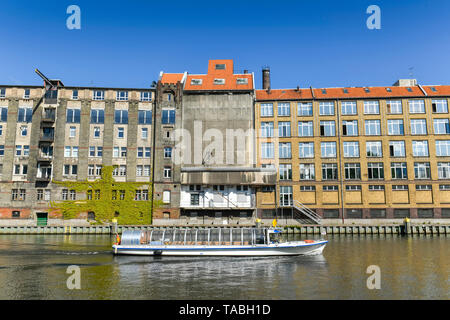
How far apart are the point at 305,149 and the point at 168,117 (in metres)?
27.5

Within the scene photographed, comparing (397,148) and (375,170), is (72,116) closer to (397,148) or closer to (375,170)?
(375,170)

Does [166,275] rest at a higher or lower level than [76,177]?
lower

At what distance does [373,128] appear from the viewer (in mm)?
68625

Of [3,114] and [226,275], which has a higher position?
[3,114]

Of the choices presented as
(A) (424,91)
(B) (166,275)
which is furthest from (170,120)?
(A) (424,91)

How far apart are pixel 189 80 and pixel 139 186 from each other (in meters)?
24.3

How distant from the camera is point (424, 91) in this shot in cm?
6988

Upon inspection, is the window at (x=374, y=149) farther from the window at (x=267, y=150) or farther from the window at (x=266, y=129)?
the window at (x=266, y=129)

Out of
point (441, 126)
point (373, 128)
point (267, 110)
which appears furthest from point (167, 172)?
point (441, 126)

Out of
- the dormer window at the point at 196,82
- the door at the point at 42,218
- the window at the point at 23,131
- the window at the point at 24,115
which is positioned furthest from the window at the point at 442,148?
the window at the point at 23,131

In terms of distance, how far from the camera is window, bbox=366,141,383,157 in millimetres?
67562

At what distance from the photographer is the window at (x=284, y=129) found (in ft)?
229

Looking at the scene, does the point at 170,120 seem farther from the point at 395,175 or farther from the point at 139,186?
the point at 395,175

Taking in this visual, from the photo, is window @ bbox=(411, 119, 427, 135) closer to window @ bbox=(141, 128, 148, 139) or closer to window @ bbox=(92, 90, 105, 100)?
window @ bbox=(141, 128, 148, 139)
